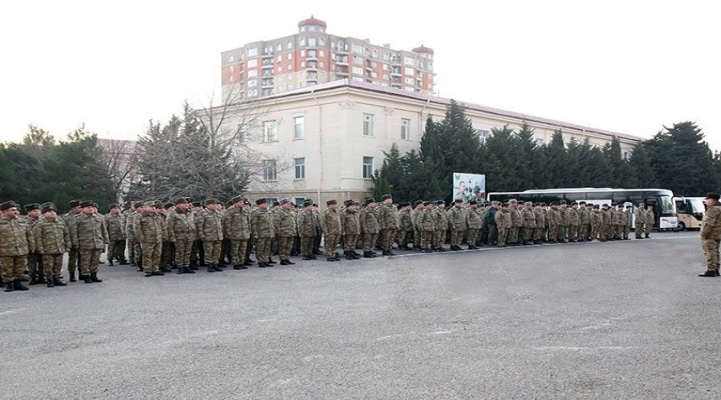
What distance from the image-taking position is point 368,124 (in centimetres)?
3897

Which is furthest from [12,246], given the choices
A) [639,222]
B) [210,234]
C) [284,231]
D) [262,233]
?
[639,222]

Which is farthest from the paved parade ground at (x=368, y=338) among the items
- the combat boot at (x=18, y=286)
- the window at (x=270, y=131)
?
the window at (x=270, y=131)

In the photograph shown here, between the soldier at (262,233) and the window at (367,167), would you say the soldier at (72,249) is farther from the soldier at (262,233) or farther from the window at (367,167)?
the window at (367,167)

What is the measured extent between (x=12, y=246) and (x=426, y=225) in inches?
487

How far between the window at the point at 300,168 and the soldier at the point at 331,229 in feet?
75.6

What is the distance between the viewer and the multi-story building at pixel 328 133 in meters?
37.6

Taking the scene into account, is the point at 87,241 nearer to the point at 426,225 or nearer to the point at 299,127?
the point at 426,225

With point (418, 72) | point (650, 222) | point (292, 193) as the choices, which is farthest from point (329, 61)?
point (650, 222)

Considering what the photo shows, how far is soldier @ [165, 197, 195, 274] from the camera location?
47.3 feet

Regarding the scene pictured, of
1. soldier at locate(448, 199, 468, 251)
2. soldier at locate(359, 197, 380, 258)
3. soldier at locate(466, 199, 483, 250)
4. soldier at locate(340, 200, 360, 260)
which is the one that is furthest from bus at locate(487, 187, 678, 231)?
soldier at locate(340, 200, 360, 260)

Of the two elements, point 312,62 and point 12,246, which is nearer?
point 12,246

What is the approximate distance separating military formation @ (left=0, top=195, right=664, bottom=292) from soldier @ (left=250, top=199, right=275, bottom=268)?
3 cm

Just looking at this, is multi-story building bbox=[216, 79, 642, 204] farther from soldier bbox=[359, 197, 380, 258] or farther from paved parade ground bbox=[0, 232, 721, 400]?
paved parade ground bbox=[0, 232, 721, 400]

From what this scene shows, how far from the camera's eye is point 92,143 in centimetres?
3525
